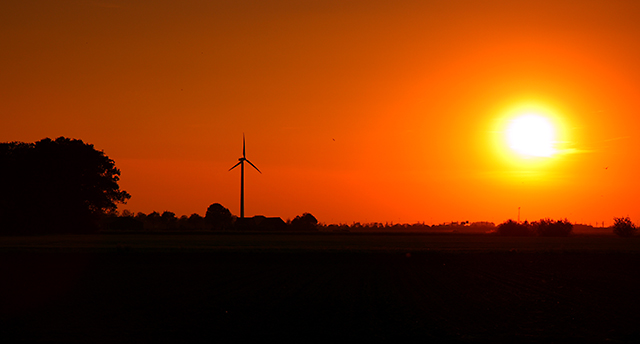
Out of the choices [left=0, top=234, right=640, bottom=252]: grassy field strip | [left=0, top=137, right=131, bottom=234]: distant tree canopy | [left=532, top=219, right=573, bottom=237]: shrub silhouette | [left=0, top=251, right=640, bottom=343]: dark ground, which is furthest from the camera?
[left=532, top=219, right=573, bottom=237]: shrub silhouette

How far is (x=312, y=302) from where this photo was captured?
86.7ft

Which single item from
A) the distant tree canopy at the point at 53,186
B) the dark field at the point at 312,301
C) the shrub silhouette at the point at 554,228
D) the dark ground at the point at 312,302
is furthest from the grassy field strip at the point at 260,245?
the shrub silhouette at the point at 554,228

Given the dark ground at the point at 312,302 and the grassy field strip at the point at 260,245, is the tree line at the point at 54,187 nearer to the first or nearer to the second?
the grassy field strip at the point at 260,245

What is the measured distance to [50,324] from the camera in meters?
20.6

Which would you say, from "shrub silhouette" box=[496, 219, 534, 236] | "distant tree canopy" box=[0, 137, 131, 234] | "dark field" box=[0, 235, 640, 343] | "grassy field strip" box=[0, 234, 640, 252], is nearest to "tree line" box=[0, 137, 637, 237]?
"distant tree canopy" box=[0, 137, 131, 234]

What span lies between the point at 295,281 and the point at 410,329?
1598 centimetres

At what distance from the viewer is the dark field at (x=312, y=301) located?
1947 cm

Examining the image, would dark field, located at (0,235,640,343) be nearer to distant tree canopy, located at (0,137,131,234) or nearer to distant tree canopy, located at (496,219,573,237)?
distant tree canopy, located at (0,137,131,234)

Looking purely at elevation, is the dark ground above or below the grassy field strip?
below

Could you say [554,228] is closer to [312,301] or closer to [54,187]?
[54,187]

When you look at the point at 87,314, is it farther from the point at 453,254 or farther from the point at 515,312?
the point at 453,254

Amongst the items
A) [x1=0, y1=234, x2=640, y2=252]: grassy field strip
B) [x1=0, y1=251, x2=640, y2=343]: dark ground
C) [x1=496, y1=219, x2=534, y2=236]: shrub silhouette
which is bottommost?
[x1=0, y1=251, x2=640, y2=343]: dark ground

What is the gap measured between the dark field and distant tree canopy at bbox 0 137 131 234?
60.8m

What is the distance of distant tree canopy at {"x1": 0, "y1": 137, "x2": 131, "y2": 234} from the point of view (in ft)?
345
